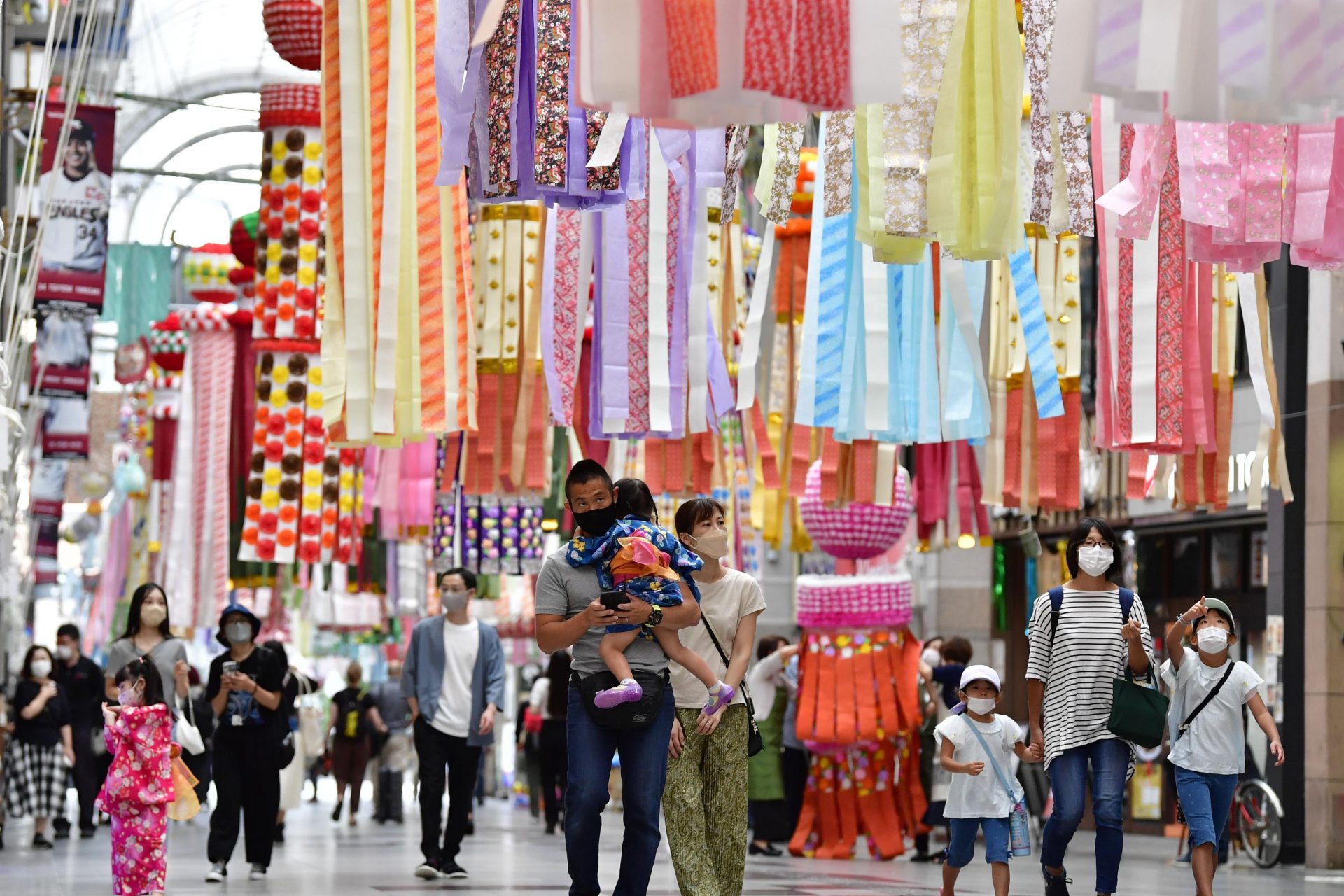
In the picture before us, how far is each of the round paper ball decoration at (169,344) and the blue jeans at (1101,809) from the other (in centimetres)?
1053

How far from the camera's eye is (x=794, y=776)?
44.1ft

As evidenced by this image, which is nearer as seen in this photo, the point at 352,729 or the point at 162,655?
the point at 162,655

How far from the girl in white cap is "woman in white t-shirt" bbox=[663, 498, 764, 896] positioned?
1.45m

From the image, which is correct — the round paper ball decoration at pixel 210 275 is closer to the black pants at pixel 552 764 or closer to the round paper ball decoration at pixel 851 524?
the black pants at pixel 552 764

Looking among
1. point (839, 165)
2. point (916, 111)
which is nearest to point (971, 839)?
point (839, 165)

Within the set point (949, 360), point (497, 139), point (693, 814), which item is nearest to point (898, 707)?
point (949, 360)

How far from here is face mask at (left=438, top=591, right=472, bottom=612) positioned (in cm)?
1048

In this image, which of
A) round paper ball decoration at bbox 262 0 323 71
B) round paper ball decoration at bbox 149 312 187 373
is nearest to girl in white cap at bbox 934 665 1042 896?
round paper ball decoration at bbox 262 0 323 71

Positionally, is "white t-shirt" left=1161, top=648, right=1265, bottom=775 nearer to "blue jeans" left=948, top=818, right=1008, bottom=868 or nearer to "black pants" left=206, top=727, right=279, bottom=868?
"blue jeans" left=948, top=818, right=1008, bottom=868

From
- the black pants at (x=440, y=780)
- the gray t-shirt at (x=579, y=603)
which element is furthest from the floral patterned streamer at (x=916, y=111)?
the black pants at (x=440, y=780)

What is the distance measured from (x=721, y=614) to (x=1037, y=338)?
7.56 feet

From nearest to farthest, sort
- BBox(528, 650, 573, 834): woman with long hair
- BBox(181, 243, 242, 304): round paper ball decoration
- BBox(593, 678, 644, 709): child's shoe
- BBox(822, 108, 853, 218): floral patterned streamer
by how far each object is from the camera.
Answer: BBox(593, 678, 644, 709): child's shoe, BBox(822, 108, 853, 218): floral patterned streamer, BBox(528, 650, 573, 834): woman with long hair, BBox(181, 243, 242, 304): round paper ball decoration

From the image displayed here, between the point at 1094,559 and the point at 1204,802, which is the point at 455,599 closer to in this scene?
the point at 1094,559

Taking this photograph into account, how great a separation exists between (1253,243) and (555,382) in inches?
155
